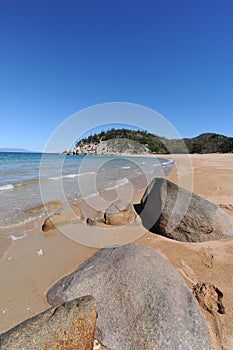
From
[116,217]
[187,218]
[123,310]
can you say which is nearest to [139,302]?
[123,310]

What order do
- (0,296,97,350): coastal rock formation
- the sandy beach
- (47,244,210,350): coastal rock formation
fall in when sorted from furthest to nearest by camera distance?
1. the sandy beach
2. (47,244,210,350): coastal rock formation
3. (0,296,97,350): coastal rock formation

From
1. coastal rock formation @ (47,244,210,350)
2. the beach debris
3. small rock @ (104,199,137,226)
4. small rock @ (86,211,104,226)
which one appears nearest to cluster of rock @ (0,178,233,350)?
coastal rock formation @ (47,244,210,350)

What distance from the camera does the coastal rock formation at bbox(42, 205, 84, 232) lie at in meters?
5.29

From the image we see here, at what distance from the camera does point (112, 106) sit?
6164mm

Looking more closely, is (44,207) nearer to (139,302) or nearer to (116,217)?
(116,217)

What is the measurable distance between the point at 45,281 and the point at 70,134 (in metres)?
4.09

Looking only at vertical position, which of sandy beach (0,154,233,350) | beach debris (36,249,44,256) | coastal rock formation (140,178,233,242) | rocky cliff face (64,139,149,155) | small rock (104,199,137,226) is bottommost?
beach debris (36,249,44,256)

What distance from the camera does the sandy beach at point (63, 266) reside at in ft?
8.04

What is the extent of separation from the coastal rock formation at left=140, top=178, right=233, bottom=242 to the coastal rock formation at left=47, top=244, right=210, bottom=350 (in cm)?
166

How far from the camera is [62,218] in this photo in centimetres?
569

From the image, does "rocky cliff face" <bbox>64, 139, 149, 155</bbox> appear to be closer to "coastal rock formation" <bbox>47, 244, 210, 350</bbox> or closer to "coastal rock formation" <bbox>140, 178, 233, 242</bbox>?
"coastal rock formation" <bbox>140, 178, 233, 242</bbox>

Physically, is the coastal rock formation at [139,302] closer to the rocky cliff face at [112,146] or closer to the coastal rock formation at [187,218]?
the coastal rock formation at [187,218]

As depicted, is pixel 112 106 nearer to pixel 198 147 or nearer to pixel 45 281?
pixel 45 281

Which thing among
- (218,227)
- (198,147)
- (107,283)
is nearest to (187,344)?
(107,283)
